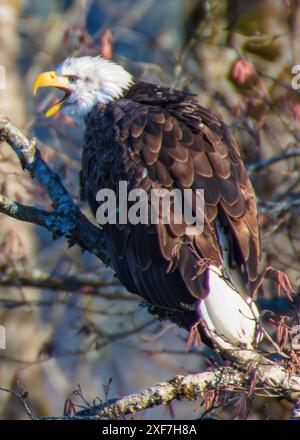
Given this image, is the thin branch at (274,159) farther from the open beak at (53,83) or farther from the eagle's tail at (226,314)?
the eagle's tail at (226,314)

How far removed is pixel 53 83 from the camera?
693 cm

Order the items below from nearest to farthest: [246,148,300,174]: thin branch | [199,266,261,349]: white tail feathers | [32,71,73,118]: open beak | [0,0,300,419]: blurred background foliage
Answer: [199,266,261,349]: white tail feathers, [32,71,73,118]: open beak, [246,148,300,174]: thin branch, [0,0,300,419]: blurred background foliage

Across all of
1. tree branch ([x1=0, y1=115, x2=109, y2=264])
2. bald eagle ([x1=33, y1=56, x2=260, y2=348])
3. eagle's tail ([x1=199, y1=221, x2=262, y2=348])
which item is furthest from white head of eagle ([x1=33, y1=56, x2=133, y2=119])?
eagle's tail ([x1=199, y1=221, x2=262, y2=348])

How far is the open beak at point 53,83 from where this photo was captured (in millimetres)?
6852

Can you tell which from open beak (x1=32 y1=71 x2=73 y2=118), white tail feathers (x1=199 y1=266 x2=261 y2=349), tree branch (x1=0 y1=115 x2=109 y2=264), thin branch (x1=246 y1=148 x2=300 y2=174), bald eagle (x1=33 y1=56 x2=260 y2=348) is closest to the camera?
white tail feathers (x1=199 y1=266 x2=261 y2=349)

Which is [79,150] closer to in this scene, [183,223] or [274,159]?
[274,159]

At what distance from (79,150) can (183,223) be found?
344 cm

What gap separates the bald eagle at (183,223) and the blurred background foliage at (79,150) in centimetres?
Result: 71

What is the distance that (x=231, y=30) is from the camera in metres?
8.62

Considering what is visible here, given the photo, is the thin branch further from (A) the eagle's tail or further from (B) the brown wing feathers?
(A) the eagle's tail

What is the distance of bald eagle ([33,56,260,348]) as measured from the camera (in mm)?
5426

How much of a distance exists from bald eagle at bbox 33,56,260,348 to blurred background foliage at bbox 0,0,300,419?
0.71m

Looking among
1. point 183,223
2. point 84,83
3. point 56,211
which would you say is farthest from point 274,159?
point 56,211

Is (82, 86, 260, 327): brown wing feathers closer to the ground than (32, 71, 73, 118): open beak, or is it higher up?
closer to the ground
